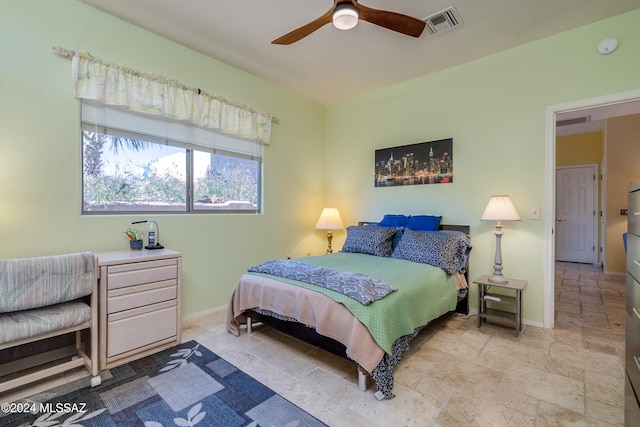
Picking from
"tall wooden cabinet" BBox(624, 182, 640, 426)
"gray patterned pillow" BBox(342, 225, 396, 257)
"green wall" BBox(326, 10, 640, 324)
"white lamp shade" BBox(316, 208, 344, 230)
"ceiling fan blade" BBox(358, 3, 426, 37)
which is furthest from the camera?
"white lamp shade" BBox(316, 208, 344, 230)

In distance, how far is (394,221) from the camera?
3721 mm

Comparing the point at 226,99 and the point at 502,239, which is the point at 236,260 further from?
the point at 502,239

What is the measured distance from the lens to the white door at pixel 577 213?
5.98 meters

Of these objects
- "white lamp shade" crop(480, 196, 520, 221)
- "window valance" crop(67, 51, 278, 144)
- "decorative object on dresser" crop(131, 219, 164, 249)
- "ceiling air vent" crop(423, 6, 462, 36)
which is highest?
"ceiling air vent" crop(423, 6, 462, 36)

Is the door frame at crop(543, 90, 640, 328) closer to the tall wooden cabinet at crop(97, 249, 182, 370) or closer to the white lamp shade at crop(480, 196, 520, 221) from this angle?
the white lamp shade at crop(480, 196, 520, 221)

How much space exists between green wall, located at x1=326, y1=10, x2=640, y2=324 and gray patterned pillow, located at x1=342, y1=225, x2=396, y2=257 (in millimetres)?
623

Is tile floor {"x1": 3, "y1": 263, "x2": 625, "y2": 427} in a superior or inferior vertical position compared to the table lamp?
inferior

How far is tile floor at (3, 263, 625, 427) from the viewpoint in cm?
164

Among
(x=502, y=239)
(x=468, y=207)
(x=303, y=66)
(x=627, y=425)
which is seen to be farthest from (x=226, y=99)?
(x=627, y=425)

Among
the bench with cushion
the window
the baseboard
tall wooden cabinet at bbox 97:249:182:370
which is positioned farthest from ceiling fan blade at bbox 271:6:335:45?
the baseboard

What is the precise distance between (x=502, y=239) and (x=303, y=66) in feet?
9.71

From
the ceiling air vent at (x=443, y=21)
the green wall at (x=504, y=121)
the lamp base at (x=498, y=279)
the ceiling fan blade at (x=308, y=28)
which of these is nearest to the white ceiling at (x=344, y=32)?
the ceiling air vent at (x=443, y=21)

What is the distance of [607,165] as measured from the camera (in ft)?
17.2

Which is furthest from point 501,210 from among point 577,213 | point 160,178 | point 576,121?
point 577,213
